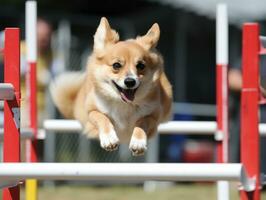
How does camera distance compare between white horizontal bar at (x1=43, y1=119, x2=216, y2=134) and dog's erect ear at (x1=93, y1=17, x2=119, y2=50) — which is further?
white horizontal bar at (x1=43, y1=119, x2=216, y2=134)

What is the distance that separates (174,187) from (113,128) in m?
5.42

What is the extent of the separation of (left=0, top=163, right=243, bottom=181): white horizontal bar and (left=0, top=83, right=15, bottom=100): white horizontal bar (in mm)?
489

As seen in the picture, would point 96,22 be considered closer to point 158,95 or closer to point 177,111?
point 177,111

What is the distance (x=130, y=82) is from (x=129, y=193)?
4.80 metres

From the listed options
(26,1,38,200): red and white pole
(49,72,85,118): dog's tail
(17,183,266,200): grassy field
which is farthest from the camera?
(17,183,266,200): grassy field

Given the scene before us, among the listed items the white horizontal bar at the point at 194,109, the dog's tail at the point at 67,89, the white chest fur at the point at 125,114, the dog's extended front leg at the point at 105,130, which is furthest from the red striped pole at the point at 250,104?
the white horizontal bar at the point at 194,109

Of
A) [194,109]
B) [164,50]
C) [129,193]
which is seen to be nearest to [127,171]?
[129,193]

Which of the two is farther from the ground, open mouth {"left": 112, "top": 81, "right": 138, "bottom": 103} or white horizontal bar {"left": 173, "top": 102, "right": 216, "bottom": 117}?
open mouth {"left": 112, "top": 81, "right": 138, "bottom": 103}

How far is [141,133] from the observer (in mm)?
4852

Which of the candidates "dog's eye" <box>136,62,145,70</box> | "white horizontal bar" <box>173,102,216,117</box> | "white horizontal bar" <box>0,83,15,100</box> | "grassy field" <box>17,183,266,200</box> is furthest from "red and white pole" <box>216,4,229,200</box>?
"white horizontal bar" <box>173,102,216,117</box>

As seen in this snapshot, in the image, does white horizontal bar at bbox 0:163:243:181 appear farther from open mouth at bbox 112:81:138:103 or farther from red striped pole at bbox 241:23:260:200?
open mouth at bbox 112:81:138:103

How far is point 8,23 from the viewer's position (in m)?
11.0

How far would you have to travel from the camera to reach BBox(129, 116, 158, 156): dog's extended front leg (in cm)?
473

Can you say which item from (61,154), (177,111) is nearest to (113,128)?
(61,154)
